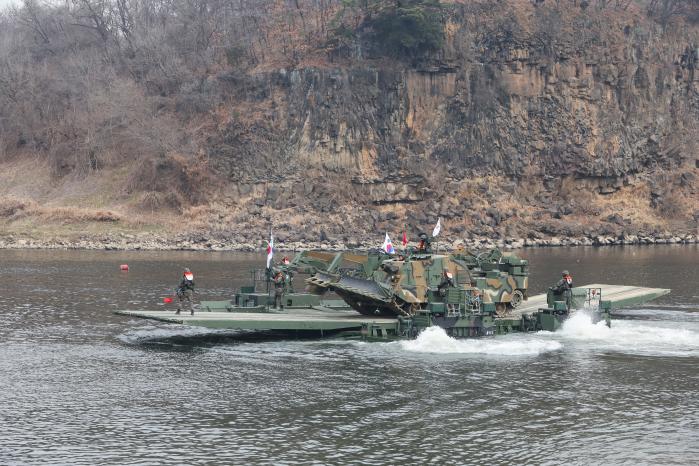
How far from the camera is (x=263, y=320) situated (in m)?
39.3

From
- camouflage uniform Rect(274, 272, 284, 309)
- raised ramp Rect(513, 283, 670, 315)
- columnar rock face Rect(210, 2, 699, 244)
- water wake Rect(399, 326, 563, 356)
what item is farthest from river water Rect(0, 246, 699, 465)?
columnar rock face Rect(210, 2, 699, 244)

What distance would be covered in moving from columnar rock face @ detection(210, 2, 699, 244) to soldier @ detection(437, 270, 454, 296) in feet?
181

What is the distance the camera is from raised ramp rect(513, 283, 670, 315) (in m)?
48.9

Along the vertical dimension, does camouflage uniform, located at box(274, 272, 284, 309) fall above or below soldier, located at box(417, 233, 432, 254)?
below

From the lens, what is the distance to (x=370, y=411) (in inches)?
1159

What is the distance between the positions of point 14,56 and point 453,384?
341 feet

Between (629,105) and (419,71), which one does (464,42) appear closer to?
(419,71)

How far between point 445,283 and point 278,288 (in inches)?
295

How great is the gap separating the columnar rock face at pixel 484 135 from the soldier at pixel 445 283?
55.1 meters

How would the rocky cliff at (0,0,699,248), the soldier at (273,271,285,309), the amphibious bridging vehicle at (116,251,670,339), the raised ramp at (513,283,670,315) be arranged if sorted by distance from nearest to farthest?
the amphibious bridging vehicle at (116,251,670,339) → the soldier at (273,271,285,309) → the raised ramp at (513,283,670,315) → the rocky cliff at (0,0,699,248)

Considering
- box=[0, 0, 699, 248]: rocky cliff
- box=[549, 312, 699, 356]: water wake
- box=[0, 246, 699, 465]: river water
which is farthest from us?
box=[0, 0, 699, 248]: rocky cliff

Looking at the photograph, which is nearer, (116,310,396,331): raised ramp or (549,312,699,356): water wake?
(116,310,396,331): raised ramp

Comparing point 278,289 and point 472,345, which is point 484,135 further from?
point 472,345

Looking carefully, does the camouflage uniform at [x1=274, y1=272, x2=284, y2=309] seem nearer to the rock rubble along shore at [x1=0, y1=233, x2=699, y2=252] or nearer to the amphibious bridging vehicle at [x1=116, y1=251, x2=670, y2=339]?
the amphibious bridging vehicle at [x1=116, y1=251, x2=670, y2=339]
